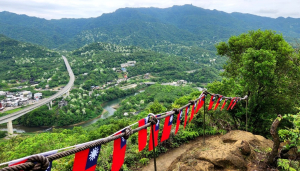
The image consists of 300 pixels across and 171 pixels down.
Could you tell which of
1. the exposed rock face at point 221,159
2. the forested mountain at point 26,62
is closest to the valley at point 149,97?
the exposed rock face at point 221,159

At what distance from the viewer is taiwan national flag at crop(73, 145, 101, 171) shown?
233cm

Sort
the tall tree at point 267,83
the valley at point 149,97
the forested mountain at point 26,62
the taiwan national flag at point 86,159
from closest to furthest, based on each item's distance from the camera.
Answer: the taiwan national flag at point 86,159 → the valley at point 149,97 → the tall tree at point 267,83 → the forested mountain at point 26,62

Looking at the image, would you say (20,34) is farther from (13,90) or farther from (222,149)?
(222,149)

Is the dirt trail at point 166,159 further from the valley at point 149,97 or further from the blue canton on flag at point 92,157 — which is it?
the blue canton on flag at point 92,157

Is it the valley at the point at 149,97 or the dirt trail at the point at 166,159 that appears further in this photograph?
the valley at the point at 149,97

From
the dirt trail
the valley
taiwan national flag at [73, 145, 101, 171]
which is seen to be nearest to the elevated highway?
the valley

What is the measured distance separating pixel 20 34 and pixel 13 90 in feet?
422

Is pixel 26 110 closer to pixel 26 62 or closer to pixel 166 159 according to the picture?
pixel 166 159

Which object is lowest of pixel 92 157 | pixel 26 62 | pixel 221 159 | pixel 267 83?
pixel 26 62

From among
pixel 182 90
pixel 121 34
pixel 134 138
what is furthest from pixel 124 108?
pixel 121 34

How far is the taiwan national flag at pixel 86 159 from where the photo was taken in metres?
2.33

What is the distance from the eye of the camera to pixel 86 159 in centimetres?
242

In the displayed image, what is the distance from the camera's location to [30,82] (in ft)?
190

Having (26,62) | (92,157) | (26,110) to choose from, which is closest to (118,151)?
(92,157)
